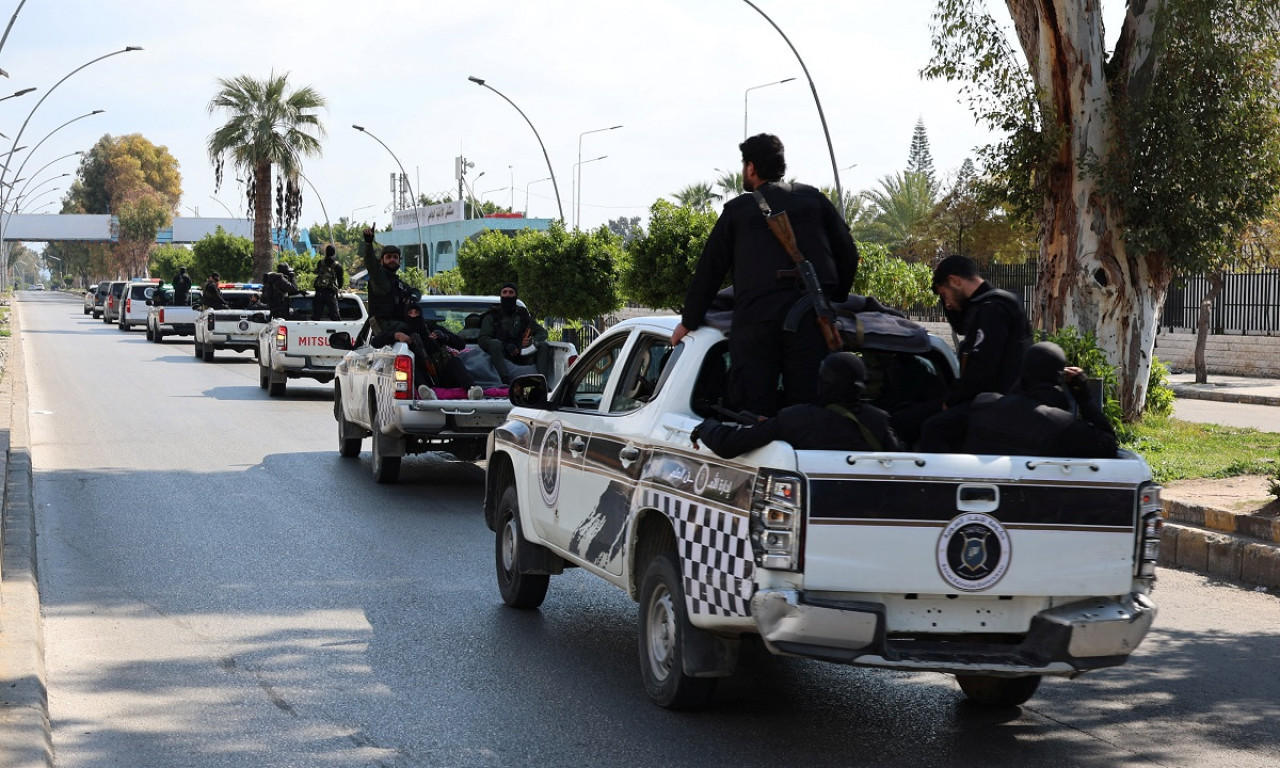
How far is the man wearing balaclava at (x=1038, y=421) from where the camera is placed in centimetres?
565

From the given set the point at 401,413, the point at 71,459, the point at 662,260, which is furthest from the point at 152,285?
the point at 401,413

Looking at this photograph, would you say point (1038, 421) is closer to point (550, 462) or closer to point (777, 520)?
point (777, 520)

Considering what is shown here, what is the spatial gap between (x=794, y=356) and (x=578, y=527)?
59.5 inches

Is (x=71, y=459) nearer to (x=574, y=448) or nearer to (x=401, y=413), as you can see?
(x=401, y=413)

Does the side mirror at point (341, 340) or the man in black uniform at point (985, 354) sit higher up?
the man in black uniform at point (985, 354)

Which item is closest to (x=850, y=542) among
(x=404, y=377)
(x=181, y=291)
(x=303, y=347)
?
(x=404, y=377)

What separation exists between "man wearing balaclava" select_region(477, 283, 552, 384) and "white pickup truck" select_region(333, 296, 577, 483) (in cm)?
9

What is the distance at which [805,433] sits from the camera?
5.52 m

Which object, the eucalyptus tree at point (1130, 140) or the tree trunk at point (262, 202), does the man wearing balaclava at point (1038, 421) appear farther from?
the tree trunk at point (262, 202)

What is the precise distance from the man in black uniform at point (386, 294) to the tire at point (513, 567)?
18.8 ft

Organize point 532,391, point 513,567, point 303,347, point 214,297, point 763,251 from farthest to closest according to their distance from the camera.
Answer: point 214,297, point 303,347, point 513,567, point 532,391, point 763,251

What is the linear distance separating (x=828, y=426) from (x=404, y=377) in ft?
26.5

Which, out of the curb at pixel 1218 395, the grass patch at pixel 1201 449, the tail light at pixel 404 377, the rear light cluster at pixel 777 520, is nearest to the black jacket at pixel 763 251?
the rear light cluster at pixel 777 520

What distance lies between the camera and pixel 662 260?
2927 cm
